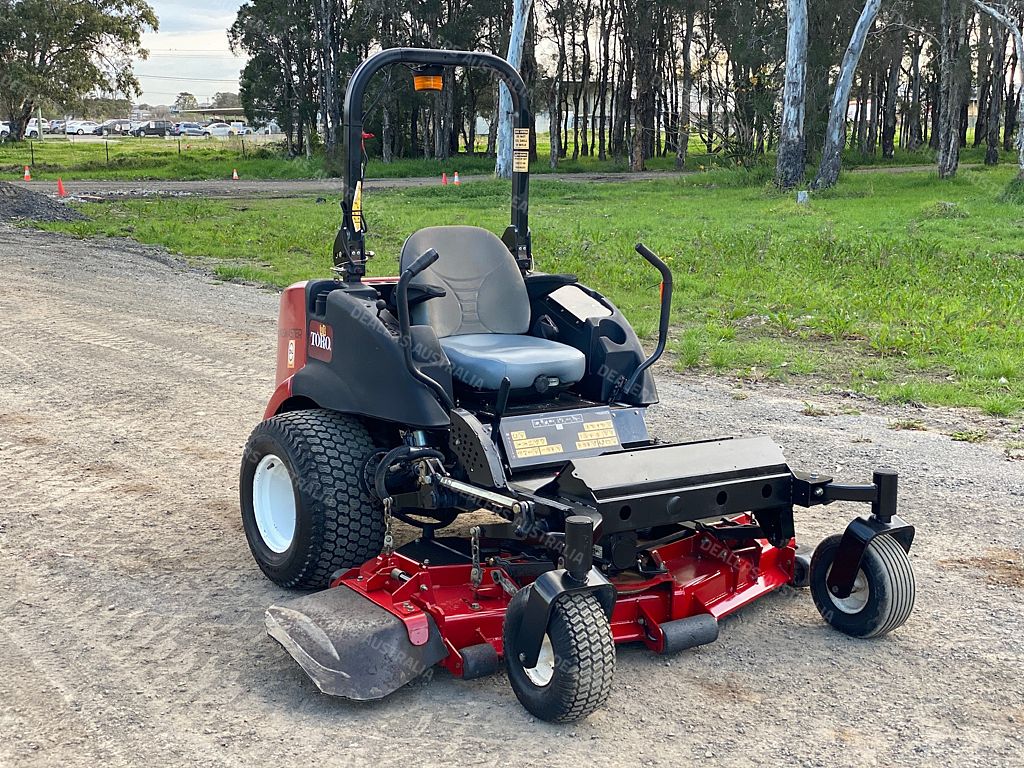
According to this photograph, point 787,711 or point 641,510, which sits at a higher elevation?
point 641,510

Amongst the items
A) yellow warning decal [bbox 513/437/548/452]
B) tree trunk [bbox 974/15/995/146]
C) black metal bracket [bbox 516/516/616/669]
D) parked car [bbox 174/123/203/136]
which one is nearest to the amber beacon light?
yellow warning decal [bbox 513/437/548/452]

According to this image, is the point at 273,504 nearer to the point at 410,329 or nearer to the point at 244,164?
the point at 410,329

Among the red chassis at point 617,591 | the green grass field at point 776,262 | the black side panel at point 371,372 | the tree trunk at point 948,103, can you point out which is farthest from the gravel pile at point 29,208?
the tree trunk at point 948,103

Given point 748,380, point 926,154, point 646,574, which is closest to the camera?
point 646,574

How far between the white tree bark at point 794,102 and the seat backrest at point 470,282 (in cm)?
2403

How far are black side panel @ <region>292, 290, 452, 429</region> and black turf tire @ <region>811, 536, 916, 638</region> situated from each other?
5.74 ft

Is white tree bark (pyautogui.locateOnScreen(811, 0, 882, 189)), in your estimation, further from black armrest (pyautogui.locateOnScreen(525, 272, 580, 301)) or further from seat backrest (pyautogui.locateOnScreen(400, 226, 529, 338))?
seat backrest (pyautogui.locateOnScreen(400, 226, 529, 338))

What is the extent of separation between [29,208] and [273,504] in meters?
18.6

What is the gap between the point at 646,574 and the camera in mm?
4469

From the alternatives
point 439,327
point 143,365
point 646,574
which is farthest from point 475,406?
point 143,365

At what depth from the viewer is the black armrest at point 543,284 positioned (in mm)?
5457

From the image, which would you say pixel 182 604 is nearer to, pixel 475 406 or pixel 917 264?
pixel 475 406

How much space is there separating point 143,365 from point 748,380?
496 cm

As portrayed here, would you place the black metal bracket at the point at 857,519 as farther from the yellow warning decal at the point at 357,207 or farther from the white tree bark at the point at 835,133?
the white tree bark at the point at 835,133
